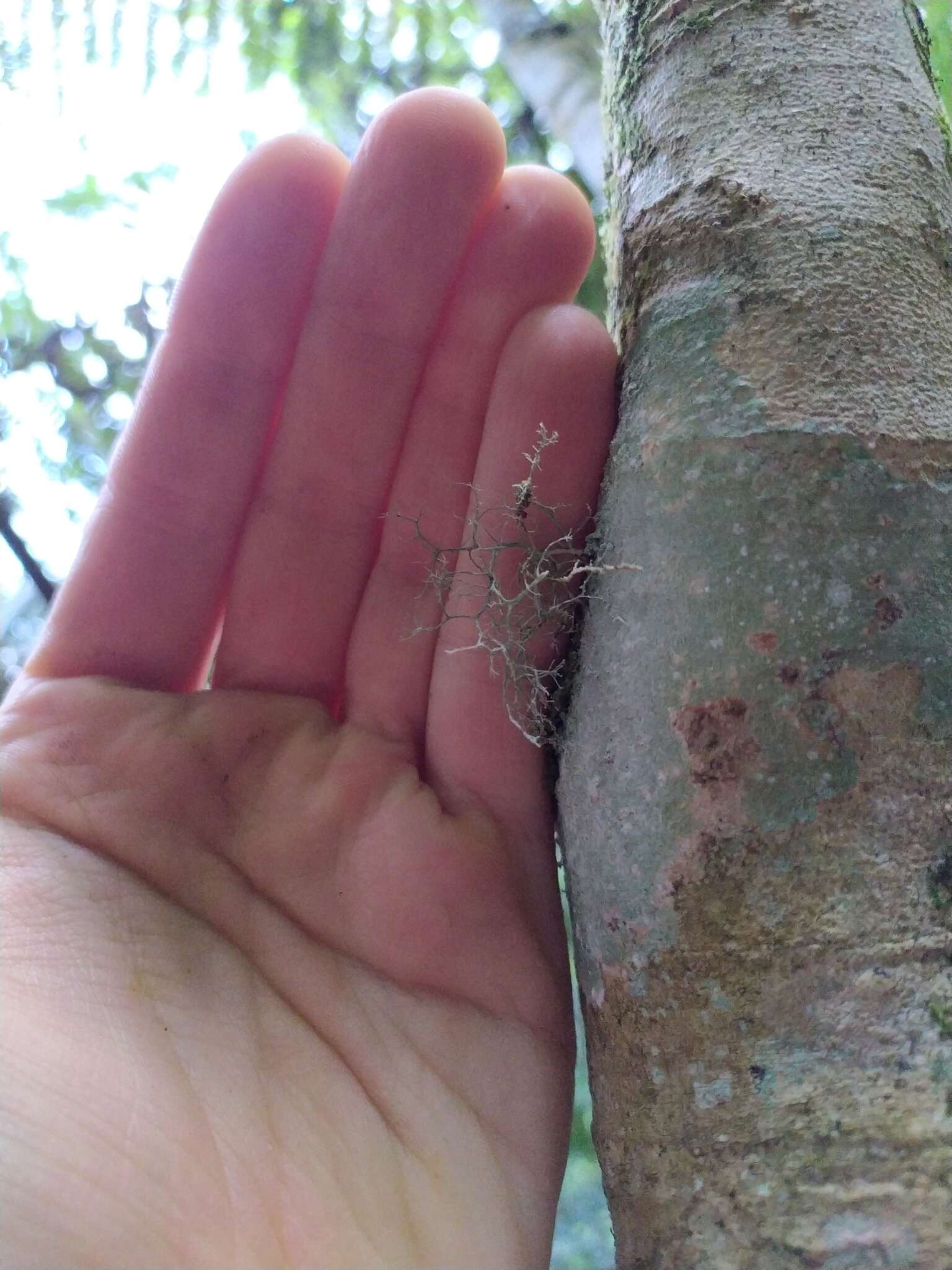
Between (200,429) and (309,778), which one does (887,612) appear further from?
(200,429)

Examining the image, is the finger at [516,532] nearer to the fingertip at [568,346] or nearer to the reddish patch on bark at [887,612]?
the fingertip at [568,346]

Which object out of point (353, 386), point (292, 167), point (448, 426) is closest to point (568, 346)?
point (448, 426)

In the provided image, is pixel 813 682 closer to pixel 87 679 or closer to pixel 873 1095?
pixel 873 1095

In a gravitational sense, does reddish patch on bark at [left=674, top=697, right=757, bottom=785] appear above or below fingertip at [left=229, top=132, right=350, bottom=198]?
below

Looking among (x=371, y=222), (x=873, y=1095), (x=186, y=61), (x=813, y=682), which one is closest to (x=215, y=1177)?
(x=873, y=1095)

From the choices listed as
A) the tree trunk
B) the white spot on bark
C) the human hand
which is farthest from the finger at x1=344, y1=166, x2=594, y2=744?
the white spot on bark

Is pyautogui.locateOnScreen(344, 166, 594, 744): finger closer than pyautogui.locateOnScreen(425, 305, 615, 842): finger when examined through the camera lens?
No

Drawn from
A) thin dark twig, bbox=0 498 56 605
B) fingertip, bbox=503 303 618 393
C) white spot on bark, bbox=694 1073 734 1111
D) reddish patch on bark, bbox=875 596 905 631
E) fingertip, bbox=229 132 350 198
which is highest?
fingertip, bbox=229 132 350 198

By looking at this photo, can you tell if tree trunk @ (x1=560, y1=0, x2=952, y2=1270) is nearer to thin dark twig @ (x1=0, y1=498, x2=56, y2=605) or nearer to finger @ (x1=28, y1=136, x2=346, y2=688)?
finger @ (x1=28, y1=136, x2=346, y2=688)
